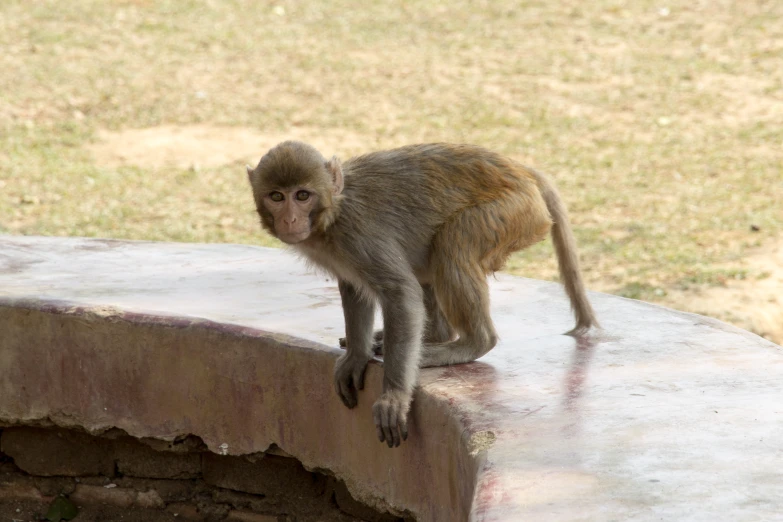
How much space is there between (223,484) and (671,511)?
8.12 ft

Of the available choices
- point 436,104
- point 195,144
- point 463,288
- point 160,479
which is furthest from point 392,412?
point 436,104

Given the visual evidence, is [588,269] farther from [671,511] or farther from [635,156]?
[671,511]

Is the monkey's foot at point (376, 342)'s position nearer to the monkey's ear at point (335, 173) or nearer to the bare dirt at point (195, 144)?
the monkey's ear at point (335, 173)

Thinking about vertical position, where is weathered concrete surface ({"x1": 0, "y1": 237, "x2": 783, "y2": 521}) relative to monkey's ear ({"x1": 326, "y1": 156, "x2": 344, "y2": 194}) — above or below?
below

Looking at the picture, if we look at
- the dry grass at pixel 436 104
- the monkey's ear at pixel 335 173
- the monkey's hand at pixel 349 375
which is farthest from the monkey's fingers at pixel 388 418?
the dry grass at pixel 436 104

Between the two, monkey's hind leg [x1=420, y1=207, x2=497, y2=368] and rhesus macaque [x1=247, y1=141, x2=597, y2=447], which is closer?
rhesus macaque [x1=247, y1=141, x2=597, y2=447]

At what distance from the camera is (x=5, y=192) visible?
8.99 metres

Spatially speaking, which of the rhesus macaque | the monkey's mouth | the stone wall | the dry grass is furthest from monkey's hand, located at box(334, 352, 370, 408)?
the dry grass

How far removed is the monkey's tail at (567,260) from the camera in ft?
12.7

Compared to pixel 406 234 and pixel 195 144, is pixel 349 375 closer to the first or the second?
pixel 406 234

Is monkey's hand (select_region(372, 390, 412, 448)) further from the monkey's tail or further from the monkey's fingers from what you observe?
the monkey's tail

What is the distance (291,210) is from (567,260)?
103 centimetres

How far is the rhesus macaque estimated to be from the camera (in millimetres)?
3422

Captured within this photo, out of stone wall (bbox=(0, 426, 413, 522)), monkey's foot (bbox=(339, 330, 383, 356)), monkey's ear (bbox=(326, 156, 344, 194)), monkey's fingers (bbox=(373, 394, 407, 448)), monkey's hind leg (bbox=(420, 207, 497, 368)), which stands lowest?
stone wall (bbox=(0, 426, 413, 522))
